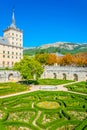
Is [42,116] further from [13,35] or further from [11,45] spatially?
[13,35]

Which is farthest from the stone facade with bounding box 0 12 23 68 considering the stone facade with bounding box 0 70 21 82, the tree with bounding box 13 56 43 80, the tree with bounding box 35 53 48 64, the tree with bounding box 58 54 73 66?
the tree with bounding box 13 56 43 80

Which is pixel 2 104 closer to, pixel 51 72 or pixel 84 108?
pixel 84 108

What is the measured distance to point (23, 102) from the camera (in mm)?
28297

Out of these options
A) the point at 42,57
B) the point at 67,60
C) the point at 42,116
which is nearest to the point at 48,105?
the point at 42,116

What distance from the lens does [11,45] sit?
81.4m

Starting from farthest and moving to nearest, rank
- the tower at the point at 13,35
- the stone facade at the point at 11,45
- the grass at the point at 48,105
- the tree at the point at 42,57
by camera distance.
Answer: the tree at the point at 42,57 < the tower at the point at 13,35 < the stone facade at the point at 11,45 < the grass at the point at 48,105

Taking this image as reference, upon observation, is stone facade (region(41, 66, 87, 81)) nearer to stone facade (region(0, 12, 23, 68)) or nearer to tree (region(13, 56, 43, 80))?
tree (region(13, 56, 43, 80))

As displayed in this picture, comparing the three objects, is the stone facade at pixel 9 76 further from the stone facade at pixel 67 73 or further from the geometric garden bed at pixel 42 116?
the geometric garden bed at pixel 42 116

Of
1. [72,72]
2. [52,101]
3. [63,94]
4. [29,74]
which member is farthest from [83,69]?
[52,101]

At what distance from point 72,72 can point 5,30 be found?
120 ft

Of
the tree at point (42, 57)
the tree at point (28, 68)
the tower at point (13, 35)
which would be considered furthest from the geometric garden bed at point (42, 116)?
the tree at point (42, 57)

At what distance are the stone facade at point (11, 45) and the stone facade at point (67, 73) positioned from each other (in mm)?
20169

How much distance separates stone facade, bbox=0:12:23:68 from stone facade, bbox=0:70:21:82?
1938 centimetres

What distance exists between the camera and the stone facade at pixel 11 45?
78.8 m
